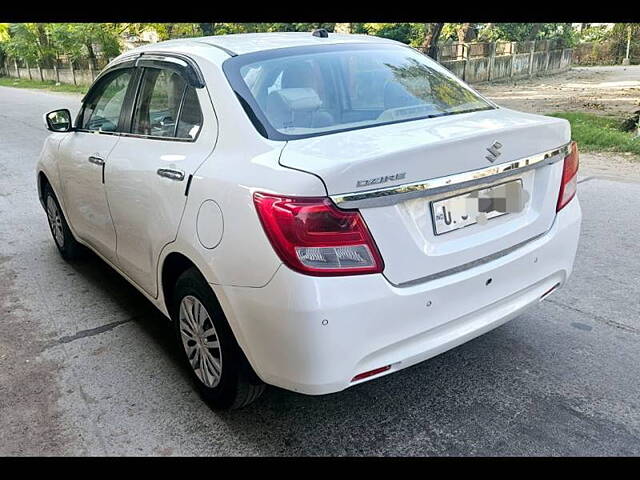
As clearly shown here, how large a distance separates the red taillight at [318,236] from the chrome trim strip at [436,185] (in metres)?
0.05

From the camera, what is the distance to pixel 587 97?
57.4 feet

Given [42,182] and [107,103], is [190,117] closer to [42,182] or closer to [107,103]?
[107,103]

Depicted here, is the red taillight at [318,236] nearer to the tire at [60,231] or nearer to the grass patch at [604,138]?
the tire at [60,231]

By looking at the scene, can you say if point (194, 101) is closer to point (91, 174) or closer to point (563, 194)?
point (91, 174)

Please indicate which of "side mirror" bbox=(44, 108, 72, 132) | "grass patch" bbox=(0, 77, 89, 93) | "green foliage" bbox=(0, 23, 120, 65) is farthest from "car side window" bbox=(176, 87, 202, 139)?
"green foliage" bbox=(0, 23, 120, 65)

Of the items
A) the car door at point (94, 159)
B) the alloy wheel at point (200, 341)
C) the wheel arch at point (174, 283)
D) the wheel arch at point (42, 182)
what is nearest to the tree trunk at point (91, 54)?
the wheel arch at point (42, 182)

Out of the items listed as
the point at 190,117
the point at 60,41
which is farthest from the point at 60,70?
the point at 190,117

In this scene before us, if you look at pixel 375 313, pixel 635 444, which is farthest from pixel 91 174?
pixel 635 444

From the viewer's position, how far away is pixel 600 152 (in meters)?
8.73

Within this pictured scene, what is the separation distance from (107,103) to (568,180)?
9.54 ft

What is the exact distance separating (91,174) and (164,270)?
1.18 meters

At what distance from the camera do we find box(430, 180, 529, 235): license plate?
229cm

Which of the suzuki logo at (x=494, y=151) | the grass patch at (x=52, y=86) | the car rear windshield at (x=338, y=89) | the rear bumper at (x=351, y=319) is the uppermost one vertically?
the car rear windshield at (x=338, y=89)

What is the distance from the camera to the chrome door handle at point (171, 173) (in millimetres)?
2702
